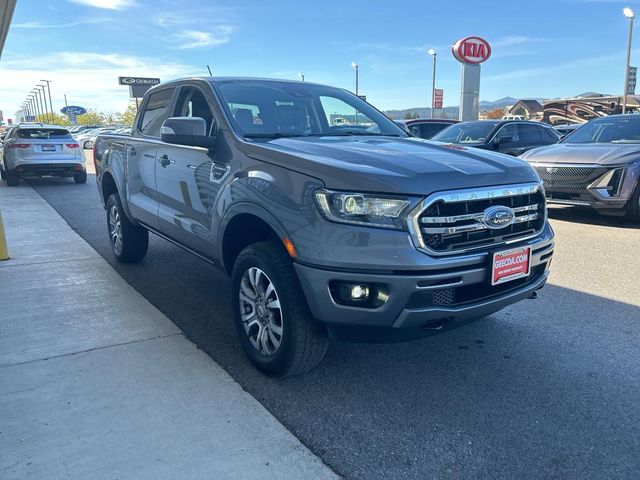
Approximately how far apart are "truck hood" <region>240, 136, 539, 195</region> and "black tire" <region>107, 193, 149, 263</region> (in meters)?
2.81

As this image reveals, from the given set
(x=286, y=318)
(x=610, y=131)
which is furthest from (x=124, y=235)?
(x=610, y=131)

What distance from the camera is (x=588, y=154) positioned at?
7754 mm

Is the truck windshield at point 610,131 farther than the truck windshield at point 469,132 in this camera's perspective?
No

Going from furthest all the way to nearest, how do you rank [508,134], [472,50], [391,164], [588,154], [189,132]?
[472,50], [508,134], [588,154], [189,132], [391,164]

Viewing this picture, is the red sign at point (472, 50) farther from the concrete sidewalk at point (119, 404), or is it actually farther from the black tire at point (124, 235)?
the concrete sidewalk at point (119, 404)

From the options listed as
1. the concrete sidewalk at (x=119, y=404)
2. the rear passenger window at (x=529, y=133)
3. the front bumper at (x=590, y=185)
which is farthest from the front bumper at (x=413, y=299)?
the rear passenger window at (x=529, y=133)

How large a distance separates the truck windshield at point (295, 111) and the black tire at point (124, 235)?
226 centimetres

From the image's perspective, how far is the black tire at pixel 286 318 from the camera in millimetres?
2891

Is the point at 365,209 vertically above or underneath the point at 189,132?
underneath

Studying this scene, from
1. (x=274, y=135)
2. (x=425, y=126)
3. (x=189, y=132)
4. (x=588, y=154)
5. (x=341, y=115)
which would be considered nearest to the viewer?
(x=189, y=132)

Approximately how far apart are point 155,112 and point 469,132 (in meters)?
7.79

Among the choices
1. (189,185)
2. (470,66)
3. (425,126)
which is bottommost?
(189,185)

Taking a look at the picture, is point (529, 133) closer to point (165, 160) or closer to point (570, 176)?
point (570, 176)

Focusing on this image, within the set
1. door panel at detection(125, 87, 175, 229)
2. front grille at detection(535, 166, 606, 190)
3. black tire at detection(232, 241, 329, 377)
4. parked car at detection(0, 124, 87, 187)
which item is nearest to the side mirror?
black tire at detection(232, 241, 329, 377)
